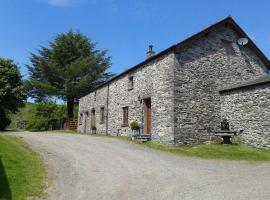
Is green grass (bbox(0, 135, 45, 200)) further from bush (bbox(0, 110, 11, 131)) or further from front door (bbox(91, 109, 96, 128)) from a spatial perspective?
bush (bbox(0, 110, 11, 131))

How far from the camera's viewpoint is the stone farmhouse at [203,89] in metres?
16.1

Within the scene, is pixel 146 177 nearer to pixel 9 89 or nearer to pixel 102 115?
pixel 102 115

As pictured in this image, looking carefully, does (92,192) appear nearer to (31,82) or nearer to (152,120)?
(152,120)

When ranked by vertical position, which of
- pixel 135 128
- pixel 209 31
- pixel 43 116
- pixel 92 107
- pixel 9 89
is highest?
pixel 209 31

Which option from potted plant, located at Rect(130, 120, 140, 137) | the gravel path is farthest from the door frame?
the gravel path

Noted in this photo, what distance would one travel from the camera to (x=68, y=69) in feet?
126

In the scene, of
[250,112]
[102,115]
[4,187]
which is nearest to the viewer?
[4,187]

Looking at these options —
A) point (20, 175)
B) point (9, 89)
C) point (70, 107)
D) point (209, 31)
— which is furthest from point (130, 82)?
point (70, 107)

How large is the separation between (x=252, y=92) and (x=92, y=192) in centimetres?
1159

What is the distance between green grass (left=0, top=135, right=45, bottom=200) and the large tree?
2727 centimetres

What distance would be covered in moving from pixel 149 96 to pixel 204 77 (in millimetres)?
3468

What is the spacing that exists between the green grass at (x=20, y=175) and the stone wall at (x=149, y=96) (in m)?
7.74

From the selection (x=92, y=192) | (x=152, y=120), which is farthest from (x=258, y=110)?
(x=92, y=192)

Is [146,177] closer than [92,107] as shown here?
Yes
